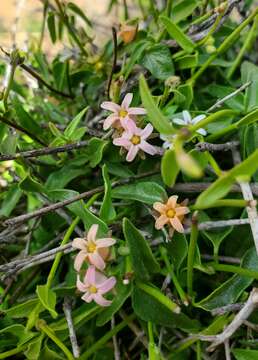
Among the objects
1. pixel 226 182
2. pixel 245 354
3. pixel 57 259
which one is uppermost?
pixel 226 182

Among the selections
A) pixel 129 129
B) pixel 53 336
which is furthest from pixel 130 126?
pixel 53 336

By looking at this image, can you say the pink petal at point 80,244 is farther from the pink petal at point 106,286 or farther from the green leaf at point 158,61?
the green leaf at point 158,61

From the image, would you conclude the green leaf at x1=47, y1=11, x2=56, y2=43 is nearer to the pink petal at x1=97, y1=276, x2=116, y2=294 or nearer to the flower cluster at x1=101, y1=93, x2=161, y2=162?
the flower cluster at x1=101, y1=93, x2=161, y2=162

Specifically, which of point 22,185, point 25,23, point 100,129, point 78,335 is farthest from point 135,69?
point 25,23

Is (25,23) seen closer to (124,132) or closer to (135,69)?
(135,69)

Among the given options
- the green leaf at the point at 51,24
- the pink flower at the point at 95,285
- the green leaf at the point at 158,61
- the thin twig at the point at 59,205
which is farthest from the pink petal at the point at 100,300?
the green leaf at the point at 51,24

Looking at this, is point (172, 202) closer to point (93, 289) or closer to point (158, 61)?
point (93, 289)
